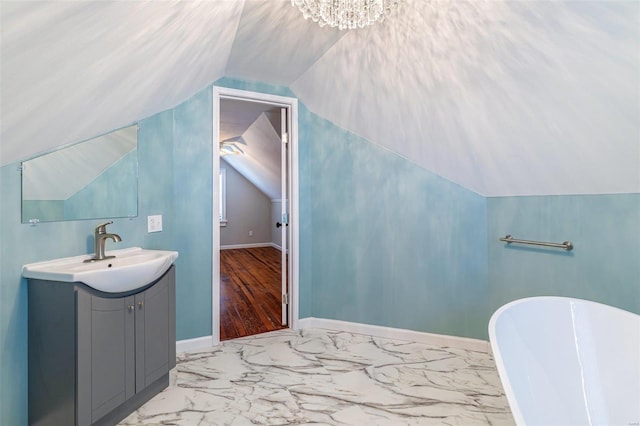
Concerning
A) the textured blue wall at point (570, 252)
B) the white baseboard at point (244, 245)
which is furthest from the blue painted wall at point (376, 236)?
the white baseboard at point (244, 245)

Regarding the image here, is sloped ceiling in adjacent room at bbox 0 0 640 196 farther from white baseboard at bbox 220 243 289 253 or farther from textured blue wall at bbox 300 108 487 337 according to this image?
white baseboard at bbox 220 243 289 253

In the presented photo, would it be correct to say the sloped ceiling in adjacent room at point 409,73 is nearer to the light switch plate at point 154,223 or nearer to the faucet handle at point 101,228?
the faucet handle at point 101,228

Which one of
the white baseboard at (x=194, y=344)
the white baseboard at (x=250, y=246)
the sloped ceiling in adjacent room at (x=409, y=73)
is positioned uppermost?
the sloped ceiling in adjacent room at (x=409, y=73)

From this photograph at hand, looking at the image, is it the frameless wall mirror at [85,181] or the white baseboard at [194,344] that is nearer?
the frameless wall mirror at [85,181]

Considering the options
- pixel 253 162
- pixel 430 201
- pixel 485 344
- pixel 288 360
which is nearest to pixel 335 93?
pixel 430 201

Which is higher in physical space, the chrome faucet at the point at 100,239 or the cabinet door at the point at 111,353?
the chrome faucet at the point at 100,239

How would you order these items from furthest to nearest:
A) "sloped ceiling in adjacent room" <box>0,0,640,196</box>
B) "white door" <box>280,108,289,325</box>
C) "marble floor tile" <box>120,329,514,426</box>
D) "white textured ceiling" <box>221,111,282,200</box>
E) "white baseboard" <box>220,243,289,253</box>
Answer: "white baseboard" <box>220,243,289,253</box> → "white textured ceiling" <box>221,111,282,200</box> → "white door" <box>280,108,289,325</box> → "marble floor tile" <box>120,329,514,426</box> → "sloped ceiling in adjacent room" <box>0,0,640,196</box>

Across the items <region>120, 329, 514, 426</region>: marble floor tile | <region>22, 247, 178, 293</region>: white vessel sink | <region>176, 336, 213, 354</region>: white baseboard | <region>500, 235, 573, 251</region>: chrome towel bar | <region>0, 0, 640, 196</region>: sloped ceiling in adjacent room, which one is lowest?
<region>120, 329, 514, 426</region>: marble floor tile

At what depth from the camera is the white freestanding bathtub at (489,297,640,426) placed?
1474 millimetres

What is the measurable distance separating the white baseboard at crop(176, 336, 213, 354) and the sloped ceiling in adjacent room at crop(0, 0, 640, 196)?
163cm

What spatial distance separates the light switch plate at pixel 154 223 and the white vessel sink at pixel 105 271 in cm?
33

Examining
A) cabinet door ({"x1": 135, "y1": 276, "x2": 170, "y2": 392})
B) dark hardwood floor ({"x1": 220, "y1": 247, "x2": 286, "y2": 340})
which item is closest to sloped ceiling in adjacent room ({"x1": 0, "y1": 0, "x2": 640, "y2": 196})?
cabinet door ({"x1": 135, "y1": 276, "x2": 170, "y2": 392})

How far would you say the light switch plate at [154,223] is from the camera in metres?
2.60

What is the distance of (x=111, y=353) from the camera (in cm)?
186
